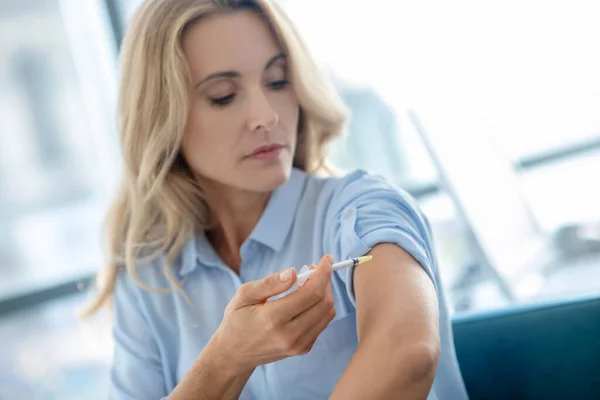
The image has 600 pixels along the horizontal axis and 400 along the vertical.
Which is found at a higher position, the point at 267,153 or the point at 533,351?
the point at 267,153

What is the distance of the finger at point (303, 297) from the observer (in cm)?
79

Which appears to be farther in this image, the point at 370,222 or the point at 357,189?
the point at 357,189

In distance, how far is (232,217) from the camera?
1.34m

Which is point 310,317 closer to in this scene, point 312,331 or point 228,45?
point 312,331

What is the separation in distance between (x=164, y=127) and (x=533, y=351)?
0.76 meters

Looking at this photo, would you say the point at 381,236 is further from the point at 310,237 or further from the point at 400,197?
the point at 310,237

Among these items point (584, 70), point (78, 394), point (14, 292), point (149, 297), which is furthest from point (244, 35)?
point (584, 70)

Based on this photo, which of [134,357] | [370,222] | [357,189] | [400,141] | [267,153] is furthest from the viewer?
[400,141]

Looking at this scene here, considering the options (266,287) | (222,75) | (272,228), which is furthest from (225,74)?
(266,287)

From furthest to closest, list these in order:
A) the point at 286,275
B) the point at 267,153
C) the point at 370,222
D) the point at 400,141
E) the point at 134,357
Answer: the point at 400,141
the point at 134,357
the point at 267,153
the point at 370,222
the point at 286,275

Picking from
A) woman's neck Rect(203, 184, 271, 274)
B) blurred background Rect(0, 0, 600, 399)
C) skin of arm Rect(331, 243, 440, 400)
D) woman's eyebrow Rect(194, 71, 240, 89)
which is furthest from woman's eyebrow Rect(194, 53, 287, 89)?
blurred background Rect(0, 0, 600, 399)

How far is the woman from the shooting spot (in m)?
0.95

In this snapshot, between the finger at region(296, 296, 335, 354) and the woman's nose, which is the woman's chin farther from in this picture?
the finger at region(296, 296, 335, 354)

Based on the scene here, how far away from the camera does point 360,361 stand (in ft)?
2.62
